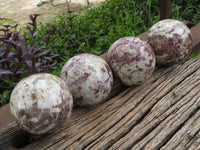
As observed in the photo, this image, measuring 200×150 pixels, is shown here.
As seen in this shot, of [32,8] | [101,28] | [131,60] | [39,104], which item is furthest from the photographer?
[32,8]

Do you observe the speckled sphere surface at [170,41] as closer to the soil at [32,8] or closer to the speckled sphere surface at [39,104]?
the speckled sphere surface at [39,104]

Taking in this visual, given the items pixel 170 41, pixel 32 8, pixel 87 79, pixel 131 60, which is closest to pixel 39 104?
pixel 87 79

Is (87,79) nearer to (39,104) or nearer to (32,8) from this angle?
(39,104)

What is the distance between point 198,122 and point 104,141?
66cm

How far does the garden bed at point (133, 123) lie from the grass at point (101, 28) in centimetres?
143

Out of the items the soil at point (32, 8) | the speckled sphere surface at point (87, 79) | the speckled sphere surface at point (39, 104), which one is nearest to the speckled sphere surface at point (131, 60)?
the speckled sphere surface at point (87, 79)

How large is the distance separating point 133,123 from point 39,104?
0.66 meters

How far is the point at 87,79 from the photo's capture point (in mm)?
1454

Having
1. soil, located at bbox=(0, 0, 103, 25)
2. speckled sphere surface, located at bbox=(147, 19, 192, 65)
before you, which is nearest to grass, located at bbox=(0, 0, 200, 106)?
speckled sphere surface, located at bbox=(147, 19, 192, 65)

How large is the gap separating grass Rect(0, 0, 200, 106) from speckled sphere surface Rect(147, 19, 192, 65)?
1255 mm

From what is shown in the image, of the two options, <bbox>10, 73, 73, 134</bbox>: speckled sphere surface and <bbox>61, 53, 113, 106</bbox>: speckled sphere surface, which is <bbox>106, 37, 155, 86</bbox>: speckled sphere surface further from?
<bbox>10, 73, 73, 134</bbox>: speckled sphere surface

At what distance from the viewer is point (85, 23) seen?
3805 mm

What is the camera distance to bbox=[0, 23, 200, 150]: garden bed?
1.31m

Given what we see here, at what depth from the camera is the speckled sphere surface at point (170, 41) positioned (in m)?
1.80
